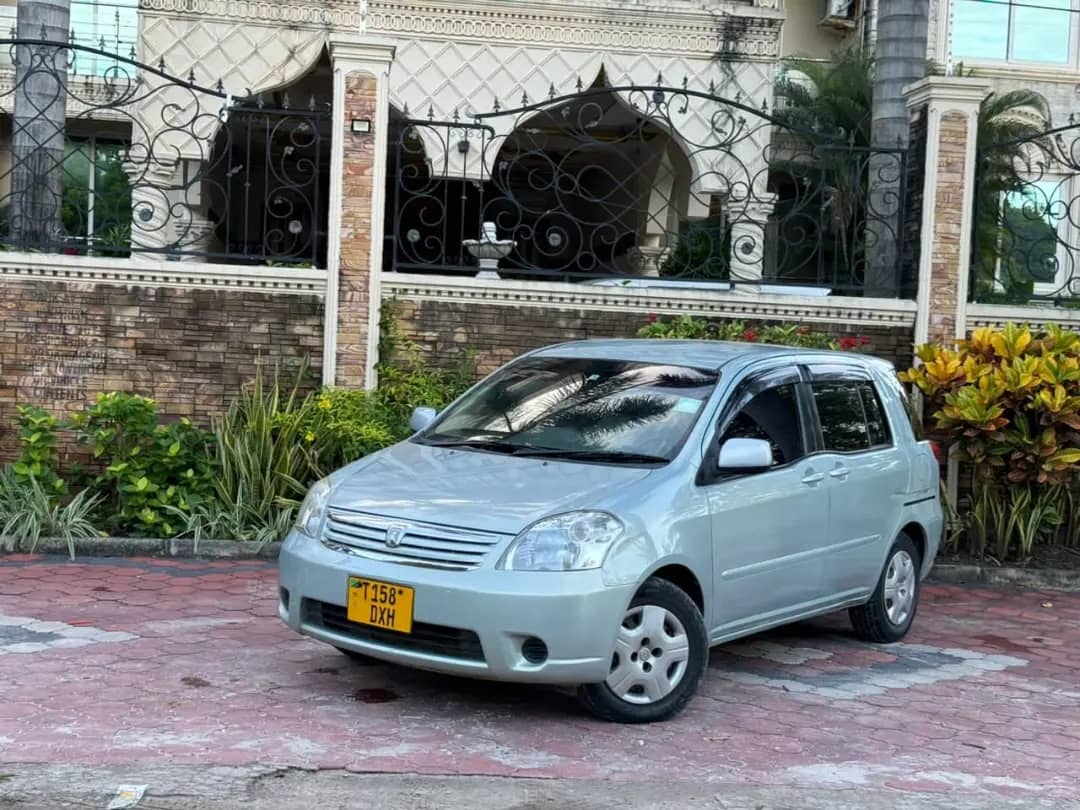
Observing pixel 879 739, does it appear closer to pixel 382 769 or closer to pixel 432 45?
pixel 382 769

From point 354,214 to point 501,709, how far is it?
4.86 m

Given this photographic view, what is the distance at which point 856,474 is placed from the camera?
708 centimetres

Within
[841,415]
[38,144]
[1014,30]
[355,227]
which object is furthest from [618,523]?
[1014,30]

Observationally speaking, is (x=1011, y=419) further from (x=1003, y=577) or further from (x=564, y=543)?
(x=564, y=543)

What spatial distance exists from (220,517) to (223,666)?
289cm

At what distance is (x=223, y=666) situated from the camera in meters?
6.35

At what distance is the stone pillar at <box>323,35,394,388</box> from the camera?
31.7ft

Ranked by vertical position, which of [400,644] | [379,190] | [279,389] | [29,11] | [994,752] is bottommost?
[994,752]

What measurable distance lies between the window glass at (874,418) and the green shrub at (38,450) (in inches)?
209

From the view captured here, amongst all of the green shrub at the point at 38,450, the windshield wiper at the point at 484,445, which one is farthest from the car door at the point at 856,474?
the green shrub at the point at 38,450

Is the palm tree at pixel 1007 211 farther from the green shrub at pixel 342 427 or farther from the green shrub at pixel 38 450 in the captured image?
the green shrub at pixel 38 450

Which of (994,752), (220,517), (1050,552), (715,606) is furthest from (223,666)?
(1050,552)

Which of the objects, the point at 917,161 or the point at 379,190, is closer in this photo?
the point at 379,190

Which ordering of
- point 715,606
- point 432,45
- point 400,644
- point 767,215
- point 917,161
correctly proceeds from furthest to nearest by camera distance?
point 432,45
point 767,215
point 917,161
point 715,606
point 400,644
